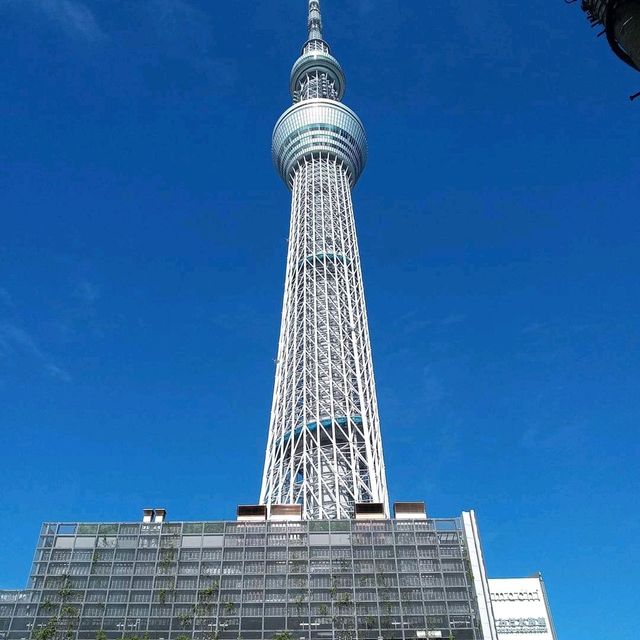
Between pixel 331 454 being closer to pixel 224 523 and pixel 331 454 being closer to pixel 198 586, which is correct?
pixel 224 523

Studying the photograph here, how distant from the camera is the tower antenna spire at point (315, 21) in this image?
14144 cm

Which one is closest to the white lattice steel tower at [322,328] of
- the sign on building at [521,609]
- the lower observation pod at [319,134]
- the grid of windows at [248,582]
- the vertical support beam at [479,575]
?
the lower observation pod at [319,134]

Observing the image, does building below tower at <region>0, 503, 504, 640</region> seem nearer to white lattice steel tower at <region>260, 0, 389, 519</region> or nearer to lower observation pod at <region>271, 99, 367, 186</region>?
white lattice steel tower at <region>260, 0, 389, 519</region>

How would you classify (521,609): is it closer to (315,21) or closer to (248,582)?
(248,582)

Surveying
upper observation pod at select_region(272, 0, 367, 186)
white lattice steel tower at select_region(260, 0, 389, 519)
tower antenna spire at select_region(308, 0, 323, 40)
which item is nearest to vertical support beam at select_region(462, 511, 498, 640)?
white lattice steel tower at select_region(260, 0, 389, 519)

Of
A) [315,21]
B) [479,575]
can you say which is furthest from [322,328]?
[315,21]

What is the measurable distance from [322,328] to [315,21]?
8307 cm

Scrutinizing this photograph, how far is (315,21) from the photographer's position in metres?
145

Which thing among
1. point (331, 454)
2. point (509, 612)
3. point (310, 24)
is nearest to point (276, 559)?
point (331, 454)

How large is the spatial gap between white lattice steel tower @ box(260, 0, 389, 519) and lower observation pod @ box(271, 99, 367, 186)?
18 cm

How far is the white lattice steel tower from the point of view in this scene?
81562 millimetres

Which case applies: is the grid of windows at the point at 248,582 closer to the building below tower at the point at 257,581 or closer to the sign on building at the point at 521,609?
the building below tower at the point at 257,581

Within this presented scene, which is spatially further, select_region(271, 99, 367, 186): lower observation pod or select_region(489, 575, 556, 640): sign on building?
select_region(271, 99, 367, 186): lower observation pod

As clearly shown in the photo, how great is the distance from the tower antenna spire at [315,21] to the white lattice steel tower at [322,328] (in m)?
5.29
